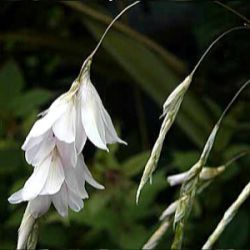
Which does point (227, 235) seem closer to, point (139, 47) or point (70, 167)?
point (139, 47)

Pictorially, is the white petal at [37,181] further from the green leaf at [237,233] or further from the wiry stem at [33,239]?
the green leaf at [237,233]

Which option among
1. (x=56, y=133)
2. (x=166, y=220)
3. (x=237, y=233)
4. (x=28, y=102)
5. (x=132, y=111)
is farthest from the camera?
(x=132, y=111)

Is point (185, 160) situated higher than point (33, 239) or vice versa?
point (33, 239)

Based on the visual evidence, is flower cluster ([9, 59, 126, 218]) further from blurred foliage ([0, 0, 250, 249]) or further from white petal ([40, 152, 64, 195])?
blurred foliage ([0, 0, 250, 249])

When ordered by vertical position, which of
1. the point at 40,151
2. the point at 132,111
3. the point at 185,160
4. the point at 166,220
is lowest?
the point at 132,111

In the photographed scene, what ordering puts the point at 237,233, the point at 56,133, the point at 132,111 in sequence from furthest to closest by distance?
the point at 132,111, the point at 237,233, the point at 56,133

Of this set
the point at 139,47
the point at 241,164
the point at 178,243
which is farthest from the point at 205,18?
the point at 178,243

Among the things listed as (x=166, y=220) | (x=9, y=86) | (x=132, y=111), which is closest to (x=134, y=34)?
(x=9, y=86)

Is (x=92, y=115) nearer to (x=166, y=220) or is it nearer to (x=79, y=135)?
(x=79, y=135)

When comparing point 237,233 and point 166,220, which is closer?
point 166,220
